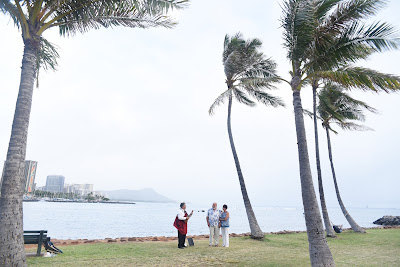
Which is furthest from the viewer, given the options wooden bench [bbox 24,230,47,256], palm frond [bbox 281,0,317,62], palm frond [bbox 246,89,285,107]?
palm frond [bbox 246,89,285,107]

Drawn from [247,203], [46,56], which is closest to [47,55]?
[46,56]

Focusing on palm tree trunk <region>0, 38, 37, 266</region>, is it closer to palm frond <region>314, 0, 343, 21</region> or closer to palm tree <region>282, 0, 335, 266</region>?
palm tree <region>282, 0, 335, 266</region>

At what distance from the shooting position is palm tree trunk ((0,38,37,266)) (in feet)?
19.0

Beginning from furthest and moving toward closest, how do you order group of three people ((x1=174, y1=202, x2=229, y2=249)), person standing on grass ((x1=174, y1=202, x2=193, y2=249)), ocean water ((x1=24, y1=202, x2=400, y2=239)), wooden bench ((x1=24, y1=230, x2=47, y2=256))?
ocean water ((x1=24, y1=202, x2=400, y2=239)) < group of three people ((x1=174, y1=202, x2=229, y2=249)) < person standing on grass ((x1=174, y1=202, x2=193, y2=249)) < wooden bench ((x1=24, y1=230, x2=47, y2=256))

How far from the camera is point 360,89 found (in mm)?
8305

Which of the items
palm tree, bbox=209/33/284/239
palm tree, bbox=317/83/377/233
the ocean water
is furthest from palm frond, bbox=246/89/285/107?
the ocean water

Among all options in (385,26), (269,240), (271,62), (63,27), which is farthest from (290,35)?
(269,240)

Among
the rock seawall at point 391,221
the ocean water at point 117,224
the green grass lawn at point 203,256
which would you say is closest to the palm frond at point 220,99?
the green grass lawn at point 203,256

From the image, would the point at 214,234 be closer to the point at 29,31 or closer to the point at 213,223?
the point at 213,223

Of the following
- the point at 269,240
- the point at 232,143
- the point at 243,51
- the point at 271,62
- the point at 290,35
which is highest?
the point at 243,51

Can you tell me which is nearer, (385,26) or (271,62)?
(385,26)

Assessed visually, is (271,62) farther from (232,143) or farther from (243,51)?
(232,143)

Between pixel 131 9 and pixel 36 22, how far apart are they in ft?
9.74

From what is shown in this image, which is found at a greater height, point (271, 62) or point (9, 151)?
point (271, 62)
